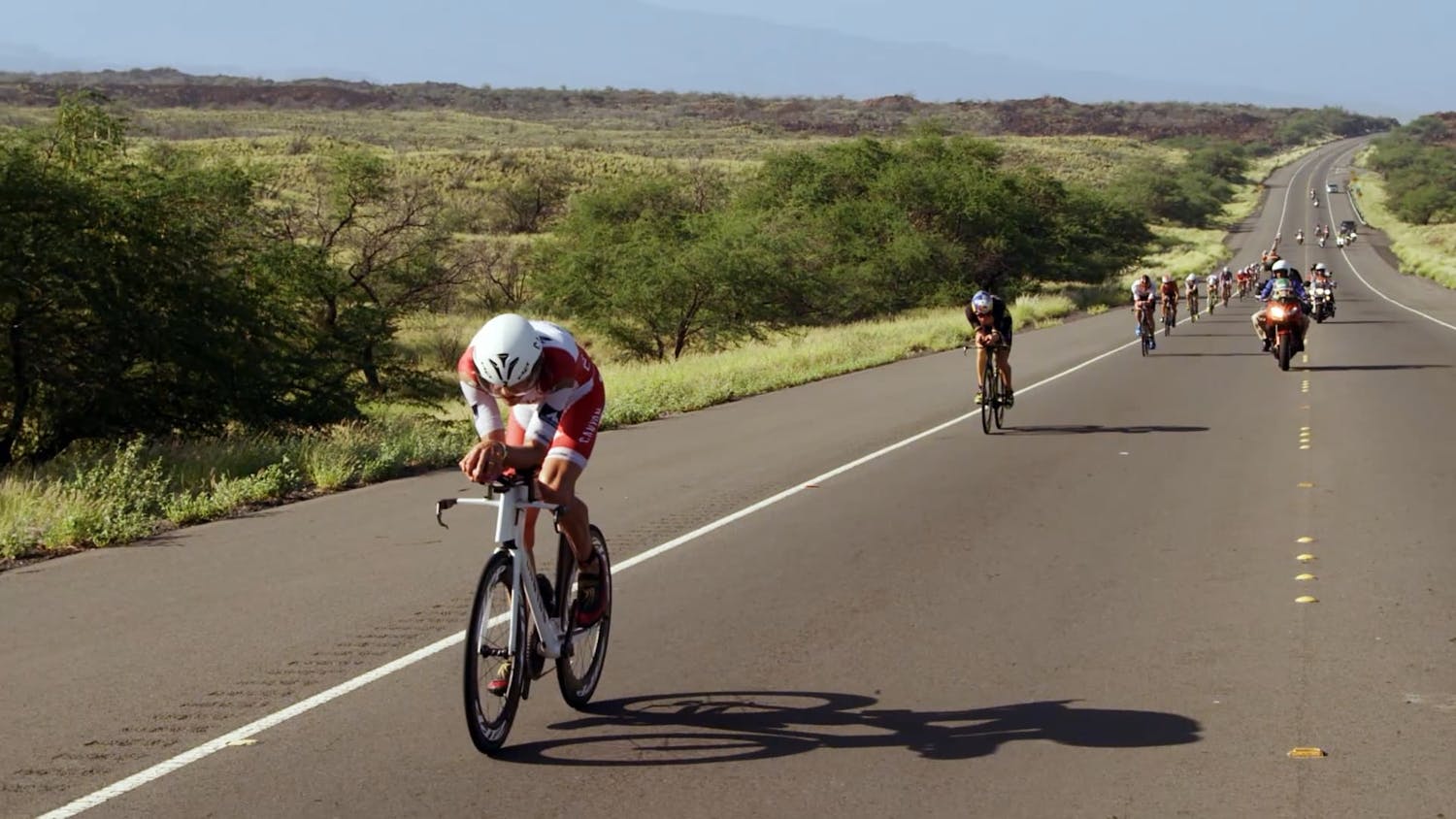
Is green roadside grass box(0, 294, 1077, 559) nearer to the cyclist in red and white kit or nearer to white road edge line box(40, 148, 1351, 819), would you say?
white road edge line box(40, 148, 1351, 819)

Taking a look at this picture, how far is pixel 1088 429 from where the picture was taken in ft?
60.6

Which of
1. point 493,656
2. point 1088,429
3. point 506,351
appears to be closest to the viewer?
point 506,351

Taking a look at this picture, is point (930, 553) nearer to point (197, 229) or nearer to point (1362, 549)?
point (1362, 549)

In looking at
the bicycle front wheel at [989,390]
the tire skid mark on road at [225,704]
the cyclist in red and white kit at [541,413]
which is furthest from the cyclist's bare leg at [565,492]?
the bicycle front wheel at [989,390]

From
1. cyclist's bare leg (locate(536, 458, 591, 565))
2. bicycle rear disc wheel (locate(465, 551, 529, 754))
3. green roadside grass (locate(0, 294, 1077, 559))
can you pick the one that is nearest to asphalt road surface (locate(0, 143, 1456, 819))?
bicycle rear disc wheel (locate(465, 551, 529, 754))

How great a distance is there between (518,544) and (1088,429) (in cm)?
1342

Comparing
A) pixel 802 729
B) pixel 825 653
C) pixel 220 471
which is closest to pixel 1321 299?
pixel 220 471

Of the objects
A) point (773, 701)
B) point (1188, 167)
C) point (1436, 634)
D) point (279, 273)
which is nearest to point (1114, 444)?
point (1436, 634)

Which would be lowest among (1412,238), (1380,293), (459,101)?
(1380,293)

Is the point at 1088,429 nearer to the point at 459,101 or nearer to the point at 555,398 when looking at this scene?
the point at 555,398

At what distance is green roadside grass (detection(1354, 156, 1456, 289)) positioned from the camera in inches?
3255

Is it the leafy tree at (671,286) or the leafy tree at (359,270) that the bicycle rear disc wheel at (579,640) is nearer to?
the leafy tree at (359,270)

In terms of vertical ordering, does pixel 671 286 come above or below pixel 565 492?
below

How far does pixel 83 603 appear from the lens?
8.86m
